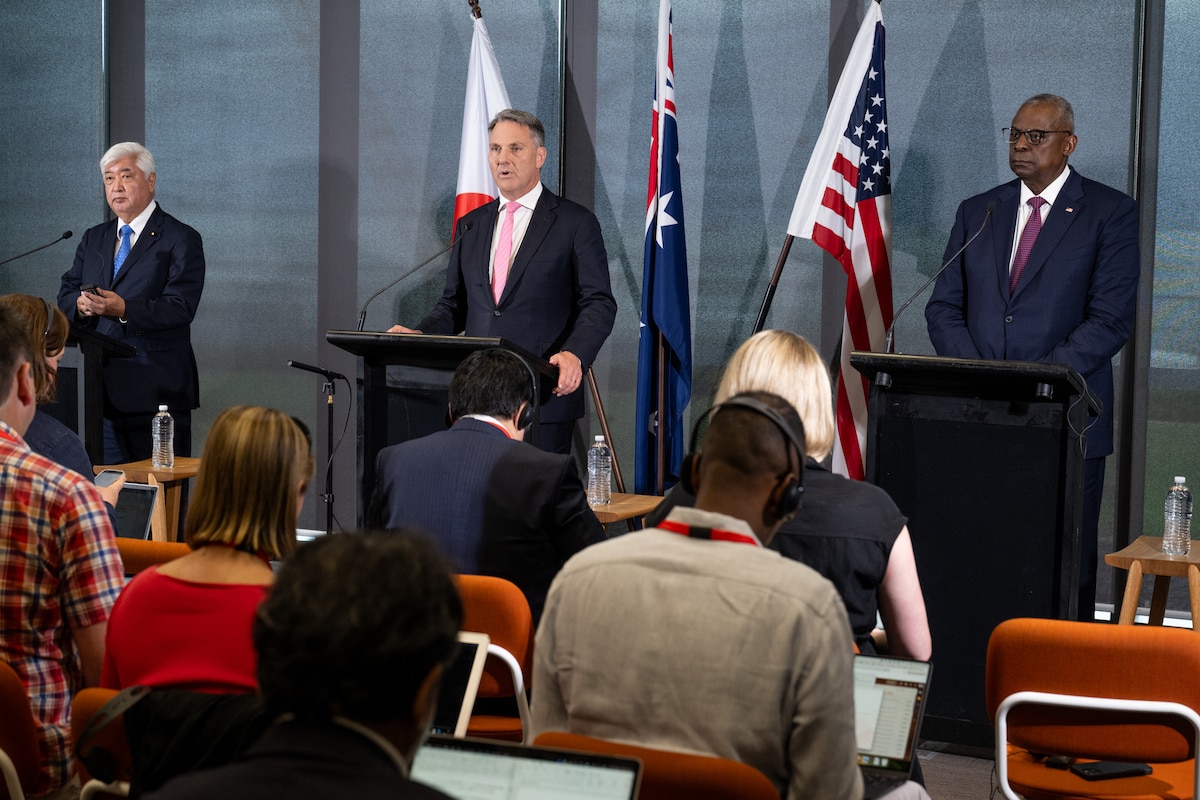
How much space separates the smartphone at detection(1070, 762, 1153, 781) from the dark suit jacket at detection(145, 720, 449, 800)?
198 centimetres

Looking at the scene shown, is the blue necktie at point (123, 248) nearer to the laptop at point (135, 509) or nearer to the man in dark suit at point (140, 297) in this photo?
the man in dark suit at point (140, 297)

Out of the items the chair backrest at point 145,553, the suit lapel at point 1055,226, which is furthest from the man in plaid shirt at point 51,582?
the suit lapel at point 1055,226

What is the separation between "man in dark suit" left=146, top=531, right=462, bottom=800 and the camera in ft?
3.55

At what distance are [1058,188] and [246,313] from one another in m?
4.62

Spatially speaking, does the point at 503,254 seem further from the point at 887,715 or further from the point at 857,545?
the point at 887,715

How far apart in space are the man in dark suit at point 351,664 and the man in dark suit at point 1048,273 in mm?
3623

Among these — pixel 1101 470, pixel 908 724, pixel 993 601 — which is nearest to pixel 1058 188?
pixel 1101 470

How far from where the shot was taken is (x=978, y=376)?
356cm

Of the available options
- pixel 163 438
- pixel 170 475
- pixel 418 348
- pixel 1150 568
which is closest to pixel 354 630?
pixel 418 348

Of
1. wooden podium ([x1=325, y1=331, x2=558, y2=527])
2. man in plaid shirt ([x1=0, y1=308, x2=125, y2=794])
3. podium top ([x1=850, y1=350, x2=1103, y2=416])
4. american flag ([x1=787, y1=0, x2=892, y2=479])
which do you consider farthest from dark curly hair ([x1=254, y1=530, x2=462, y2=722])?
american flag ([x1=787, y1=0, x2=892, y2=479])

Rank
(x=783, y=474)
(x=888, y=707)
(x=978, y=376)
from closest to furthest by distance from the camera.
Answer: (x=783, y=474) → (x=888, y=707) → (x=978, y=376)

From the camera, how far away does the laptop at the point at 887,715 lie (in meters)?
1.97

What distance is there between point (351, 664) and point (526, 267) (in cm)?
391

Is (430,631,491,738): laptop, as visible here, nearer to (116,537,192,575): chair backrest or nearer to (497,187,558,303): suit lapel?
(116,537,192,575): chair backrest
